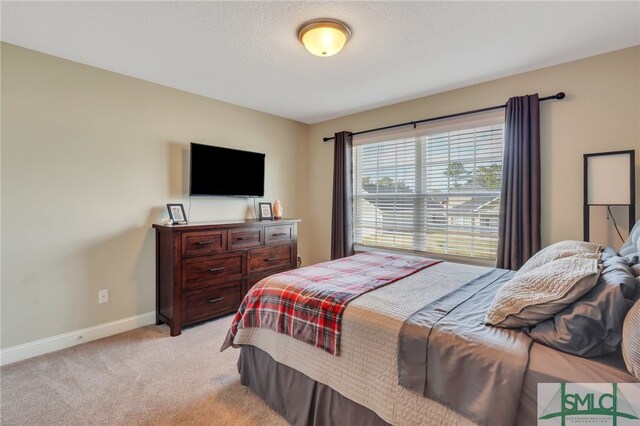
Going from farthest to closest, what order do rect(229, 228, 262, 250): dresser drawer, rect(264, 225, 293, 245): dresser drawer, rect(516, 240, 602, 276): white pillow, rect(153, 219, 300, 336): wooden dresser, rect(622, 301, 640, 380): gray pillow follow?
1. rect(264, 225, 293, 245): dresser drawer
2. rect(229, 228, 262, 250): dresser drawer
3. rect(153, 219, 300, 336): wooden dresser
4. rect(516, 240, 602, 276): white pillow
5. rect(622, 301, 640, 380): gray pillow

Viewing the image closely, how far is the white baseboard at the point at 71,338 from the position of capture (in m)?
2.35

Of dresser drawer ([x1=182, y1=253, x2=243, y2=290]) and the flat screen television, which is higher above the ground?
the flat screen television

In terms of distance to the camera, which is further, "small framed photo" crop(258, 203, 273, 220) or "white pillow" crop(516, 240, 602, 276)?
"small framed photo" crop(258, 203, 273, 220)

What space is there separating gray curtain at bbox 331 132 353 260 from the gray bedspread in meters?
2.63

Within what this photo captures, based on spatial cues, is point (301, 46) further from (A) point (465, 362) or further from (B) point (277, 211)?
(A) point (465, 362)

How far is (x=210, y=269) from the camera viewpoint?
3014mm

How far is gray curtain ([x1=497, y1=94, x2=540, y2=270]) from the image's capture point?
8.79 ft

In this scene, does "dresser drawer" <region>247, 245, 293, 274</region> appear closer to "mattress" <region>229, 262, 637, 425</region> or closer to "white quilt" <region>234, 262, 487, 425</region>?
"mattress" <region>229, 262, 637, 425</region>

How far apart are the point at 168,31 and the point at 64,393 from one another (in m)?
2.54

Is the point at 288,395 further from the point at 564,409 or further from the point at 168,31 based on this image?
the point at 168,31

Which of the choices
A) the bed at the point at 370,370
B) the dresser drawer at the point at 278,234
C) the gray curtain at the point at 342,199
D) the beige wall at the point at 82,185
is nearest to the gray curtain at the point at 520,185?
the bed at the point at 370,370

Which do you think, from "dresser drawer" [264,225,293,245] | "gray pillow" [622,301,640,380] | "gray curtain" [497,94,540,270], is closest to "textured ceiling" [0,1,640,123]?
"gray curtain" [497,94,540,270]

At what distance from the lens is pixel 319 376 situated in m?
1.53

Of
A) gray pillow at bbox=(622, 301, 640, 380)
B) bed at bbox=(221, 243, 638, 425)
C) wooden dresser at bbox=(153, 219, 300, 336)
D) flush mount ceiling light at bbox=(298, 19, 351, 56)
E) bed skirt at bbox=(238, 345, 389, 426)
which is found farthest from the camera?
wooden dresser at bbox=(153, 219, 300, 336)
